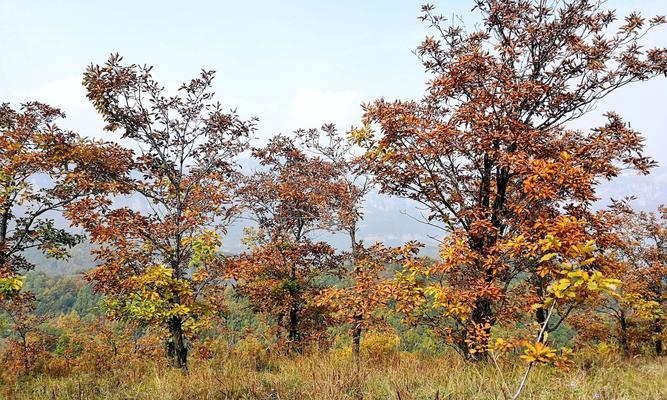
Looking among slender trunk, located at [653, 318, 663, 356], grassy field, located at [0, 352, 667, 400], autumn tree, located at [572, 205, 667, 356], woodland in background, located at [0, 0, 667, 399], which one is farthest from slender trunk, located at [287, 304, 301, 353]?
Answer: slender trunk, located at [653, 318, 663, 356]

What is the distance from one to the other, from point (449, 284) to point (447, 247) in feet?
5.07

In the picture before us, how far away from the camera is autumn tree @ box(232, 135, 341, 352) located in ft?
52.5

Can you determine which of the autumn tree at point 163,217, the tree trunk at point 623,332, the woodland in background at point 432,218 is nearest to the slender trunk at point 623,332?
the tree trunk at point 623,332

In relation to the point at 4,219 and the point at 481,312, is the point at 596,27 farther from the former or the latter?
the point at 4,219

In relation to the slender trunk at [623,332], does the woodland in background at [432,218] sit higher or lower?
higher

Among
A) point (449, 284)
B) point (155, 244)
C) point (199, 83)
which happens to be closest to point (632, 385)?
point (449, 284)

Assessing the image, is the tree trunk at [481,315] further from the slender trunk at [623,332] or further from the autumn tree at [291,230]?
the slender trunk at [623,332]

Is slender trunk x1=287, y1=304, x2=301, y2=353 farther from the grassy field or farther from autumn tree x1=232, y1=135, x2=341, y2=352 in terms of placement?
the grassy field

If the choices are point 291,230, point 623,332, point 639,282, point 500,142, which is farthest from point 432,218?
point 623,332

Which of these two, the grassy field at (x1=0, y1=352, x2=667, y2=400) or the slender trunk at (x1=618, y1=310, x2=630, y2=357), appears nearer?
the grassy field at (x1=0, y1=352, x2=667, y2=400)

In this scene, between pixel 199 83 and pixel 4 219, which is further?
pixel 4 219

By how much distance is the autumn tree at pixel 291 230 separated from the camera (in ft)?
52.5

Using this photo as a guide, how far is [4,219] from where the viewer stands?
12.5m

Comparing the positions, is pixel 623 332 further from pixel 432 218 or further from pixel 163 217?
pixel 163 217
